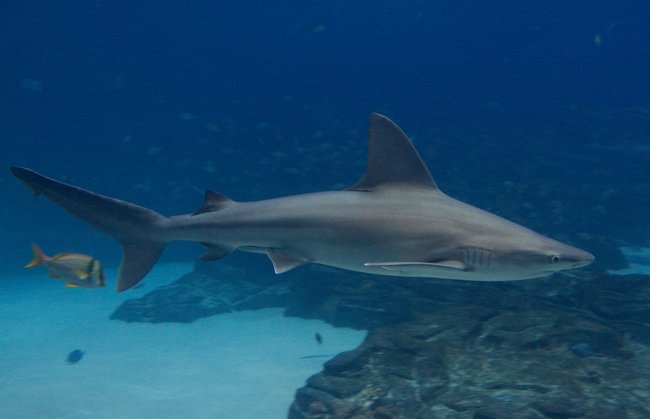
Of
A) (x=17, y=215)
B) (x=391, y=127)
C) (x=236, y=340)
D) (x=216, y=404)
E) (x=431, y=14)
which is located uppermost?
(x=431, y=14)

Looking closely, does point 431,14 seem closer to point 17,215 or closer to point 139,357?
point 17,215

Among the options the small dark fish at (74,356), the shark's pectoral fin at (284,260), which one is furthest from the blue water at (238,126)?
the shark's pectoral fin at (284,260)

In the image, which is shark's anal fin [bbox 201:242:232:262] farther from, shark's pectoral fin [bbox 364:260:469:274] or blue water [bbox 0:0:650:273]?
blue water [bbox 0:0:650:273]

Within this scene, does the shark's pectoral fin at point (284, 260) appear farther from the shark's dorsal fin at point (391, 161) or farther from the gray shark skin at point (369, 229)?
the shark's dorsal fin at point (391, 161)

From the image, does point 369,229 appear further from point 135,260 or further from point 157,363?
point 157,363

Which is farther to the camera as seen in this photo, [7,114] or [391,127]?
[7,114]

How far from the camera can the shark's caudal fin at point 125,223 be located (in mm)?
3613

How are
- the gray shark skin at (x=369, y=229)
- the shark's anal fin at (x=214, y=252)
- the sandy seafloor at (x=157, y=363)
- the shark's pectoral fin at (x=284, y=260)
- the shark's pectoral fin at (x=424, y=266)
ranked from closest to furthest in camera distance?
1. the shark's pectoral fin at (x=424, y=266)
2. the gray shark skin at (x=369, y=229)
3. the shark's pectoral fin at (x=284, y=260)
4. the shark's anal fin at (x=214, y=252)
5. the sandy seafloor at (x=157, y=363)

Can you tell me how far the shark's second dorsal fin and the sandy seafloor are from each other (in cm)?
489

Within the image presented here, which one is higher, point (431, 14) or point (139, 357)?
point (431, 14)

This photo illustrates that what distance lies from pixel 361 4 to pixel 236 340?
54.0 m

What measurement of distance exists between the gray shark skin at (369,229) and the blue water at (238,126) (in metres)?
13.7

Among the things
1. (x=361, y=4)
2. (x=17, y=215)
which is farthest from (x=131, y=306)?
(x=361, y=4)

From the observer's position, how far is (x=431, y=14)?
67.3 m
